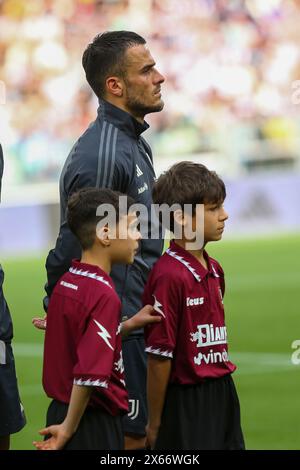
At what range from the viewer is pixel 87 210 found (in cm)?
340

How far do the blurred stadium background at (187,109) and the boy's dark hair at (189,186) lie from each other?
32.6 ft

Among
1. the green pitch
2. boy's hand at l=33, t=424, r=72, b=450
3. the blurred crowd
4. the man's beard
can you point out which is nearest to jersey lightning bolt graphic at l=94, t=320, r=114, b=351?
boy's hand at l=33, t=424, r=72, b=450

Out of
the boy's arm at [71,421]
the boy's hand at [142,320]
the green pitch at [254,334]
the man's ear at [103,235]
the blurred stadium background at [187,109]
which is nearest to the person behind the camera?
the boy's arm at [71,421]

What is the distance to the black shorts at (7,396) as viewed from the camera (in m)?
3.85

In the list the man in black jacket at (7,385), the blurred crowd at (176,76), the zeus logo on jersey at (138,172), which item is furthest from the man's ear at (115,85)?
the blurred crowd at (176,76)

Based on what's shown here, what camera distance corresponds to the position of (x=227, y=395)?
3.61 metres

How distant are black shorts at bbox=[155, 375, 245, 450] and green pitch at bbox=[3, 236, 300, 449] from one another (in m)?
1.78

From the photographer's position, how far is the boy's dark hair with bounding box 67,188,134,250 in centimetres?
339

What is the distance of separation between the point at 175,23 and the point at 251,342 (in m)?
14.9

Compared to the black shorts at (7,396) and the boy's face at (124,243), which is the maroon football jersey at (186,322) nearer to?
the boy's face at (124,243)

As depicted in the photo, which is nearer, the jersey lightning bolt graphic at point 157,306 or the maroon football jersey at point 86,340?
the maroon football jersey at point 86,340

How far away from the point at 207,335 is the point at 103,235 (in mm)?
519

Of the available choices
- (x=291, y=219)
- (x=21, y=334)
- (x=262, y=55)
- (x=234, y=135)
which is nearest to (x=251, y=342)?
(x=21, y=334)

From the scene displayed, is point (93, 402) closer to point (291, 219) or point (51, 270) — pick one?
point (51, 270)
